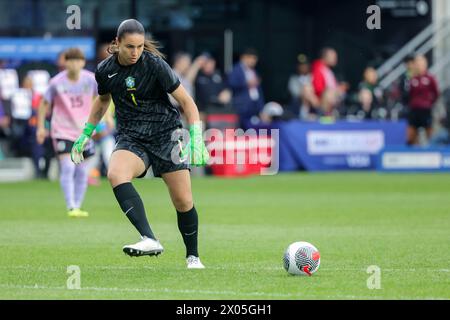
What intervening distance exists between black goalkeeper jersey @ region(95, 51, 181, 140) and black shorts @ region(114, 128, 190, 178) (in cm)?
7

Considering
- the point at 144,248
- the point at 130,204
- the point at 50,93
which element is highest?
the point at 50,93

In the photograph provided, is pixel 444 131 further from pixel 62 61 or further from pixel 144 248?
pixel 144 248

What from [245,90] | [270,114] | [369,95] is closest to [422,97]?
[369,95]

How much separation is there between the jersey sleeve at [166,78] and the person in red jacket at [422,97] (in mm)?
19514

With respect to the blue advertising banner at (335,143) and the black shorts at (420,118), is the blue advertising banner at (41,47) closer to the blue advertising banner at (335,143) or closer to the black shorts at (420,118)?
the blue advertising banner at (335,143)

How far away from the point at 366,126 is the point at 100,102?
18.5 meters

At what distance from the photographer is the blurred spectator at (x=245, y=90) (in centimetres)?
2916

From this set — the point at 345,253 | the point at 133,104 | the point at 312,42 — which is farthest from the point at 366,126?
the point at 133,104

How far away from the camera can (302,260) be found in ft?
34.9

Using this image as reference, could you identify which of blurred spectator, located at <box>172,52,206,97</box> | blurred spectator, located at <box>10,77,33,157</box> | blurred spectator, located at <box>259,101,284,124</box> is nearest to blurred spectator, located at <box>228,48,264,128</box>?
blurred spectator, located at <box>259,101,284,124</box>

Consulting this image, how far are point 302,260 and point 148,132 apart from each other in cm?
183

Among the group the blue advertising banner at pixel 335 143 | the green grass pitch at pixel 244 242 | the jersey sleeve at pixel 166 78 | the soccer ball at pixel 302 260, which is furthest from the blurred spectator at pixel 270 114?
the soccer ball at pixel 302 260
